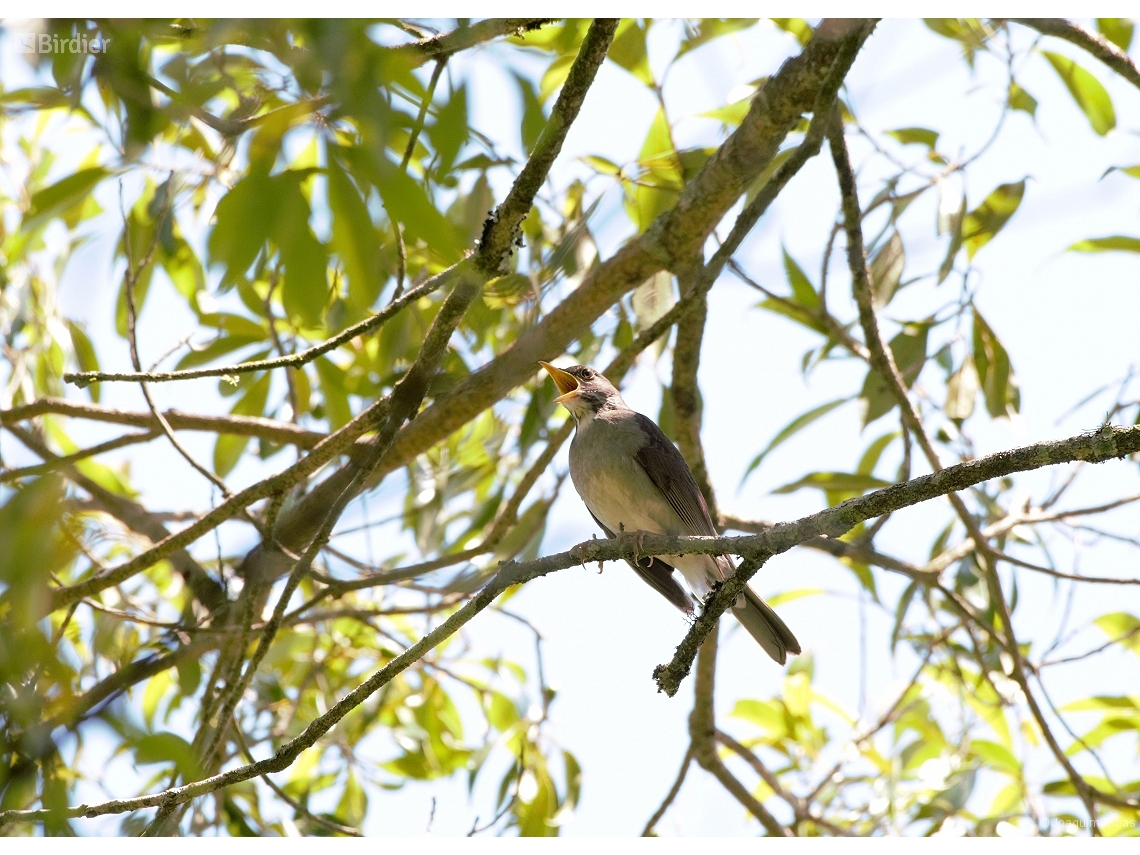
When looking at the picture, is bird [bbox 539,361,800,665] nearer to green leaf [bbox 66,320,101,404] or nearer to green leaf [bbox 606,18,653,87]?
green leaf [bbox 606,18,653,87]

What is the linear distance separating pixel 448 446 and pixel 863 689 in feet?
9.53

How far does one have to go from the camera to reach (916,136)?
5.15 metres

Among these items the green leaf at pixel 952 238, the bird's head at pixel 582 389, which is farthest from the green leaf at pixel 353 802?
the green leaf at pixel 952 238

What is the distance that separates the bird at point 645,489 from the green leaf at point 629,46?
142 cm

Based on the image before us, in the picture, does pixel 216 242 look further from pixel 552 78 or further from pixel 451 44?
pixel 552 78

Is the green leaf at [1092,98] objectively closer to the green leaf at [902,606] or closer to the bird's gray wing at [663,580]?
the green leaf at [902,606]

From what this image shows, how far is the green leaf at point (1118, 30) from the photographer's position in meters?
4.95

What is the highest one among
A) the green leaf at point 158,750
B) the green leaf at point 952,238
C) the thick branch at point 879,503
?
the green leaf at point 952,238

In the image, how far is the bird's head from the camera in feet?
17.7

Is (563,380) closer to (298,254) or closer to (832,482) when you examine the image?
(832,482)

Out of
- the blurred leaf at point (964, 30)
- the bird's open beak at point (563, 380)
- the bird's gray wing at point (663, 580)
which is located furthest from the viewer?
the bird's open beak at point (563, 380)

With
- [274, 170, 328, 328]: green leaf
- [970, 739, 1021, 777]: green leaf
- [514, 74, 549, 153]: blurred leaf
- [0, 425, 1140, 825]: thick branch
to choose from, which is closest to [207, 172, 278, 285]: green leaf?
[274, 170, 328, 328]: green leaf

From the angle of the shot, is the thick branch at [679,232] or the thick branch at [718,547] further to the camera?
the thick branch at [679,232]

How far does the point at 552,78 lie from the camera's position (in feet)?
14.7
